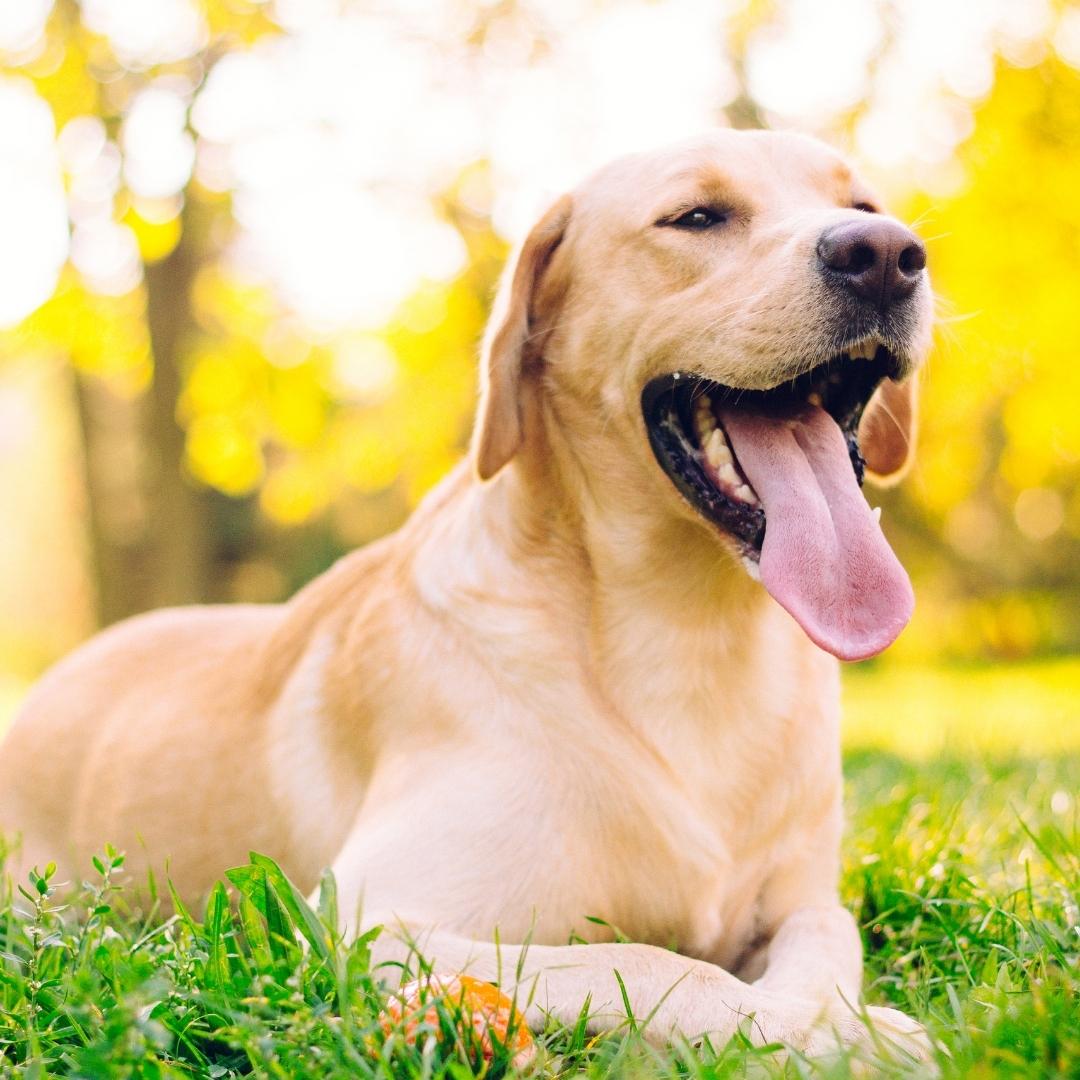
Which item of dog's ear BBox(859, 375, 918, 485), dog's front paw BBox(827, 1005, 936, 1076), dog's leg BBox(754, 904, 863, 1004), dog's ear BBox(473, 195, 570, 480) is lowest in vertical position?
dog's leg BBox(754, 904, 863, 1004)

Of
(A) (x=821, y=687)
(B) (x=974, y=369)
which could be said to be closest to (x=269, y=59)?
(B) (x=974, y=369)

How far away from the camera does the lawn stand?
1.68 m

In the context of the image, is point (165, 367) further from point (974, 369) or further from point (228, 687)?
point (228, 687)

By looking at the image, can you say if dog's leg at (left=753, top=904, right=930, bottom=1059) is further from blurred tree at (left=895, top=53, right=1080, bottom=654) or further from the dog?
blurred tree at (left=895, top=53, right=1080, bottom=654)

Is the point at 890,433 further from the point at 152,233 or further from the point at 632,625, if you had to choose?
the point at 152,233

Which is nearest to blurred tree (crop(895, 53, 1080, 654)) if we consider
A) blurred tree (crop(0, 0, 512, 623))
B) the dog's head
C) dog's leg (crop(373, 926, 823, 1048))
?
blurred tree (crop(0, 0, 512, 623))

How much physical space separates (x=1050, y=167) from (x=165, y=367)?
7.92 m

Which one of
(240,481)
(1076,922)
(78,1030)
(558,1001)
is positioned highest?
(78,1030)

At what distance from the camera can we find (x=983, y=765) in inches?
184

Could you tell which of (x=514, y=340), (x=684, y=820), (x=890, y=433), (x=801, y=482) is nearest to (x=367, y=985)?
(x=684, y=820)

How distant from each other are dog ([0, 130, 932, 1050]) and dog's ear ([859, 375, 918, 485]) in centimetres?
1

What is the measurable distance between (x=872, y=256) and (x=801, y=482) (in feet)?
1.58

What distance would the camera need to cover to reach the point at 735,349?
2.63 metres

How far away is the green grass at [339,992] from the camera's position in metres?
1.68
